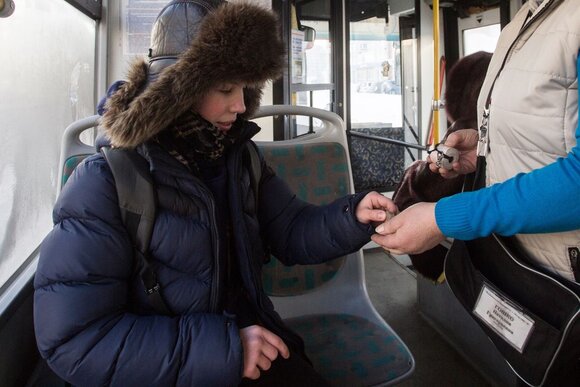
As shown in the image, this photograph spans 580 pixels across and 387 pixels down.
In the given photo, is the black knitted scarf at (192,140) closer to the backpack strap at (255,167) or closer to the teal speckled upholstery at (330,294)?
the backpack strap at (255,167)

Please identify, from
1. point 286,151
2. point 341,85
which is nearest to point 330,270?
point 286,151

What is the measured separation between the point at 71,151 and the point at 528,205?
4.37ft

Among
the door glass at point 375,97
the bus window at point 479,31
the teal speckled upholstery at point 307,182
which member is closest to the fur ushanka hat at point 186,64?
the teal speckled upholstery at point 307,182

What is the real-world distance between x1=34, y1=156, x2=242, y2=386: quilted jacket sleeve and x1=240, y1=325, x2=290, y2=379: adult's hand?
4 cm

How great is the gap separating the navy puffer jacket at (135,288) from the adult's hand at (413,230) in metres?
0.36

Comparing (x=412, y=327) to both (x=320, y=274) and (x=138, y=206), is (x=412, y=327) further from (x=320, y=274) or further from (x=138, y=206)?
(x=138, y=206)

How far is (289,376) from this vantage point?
3.76 feet

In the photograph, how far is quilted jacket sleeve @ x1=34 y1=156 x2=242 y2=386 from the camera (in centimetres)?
87

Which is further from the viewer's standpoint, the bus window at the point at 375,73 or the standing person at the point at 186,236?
the bus window at the point at 375,73

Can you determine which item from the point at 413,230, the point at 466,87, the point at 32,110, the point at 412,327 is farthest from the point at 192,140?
the point at 412,327

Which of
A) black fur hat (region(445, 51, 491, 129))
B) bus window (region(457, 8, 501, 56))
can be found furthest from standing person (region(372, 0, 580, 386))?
bus window (region(457, 8, 501, 56))

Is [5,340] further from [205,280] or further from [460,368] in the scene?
[460,368]

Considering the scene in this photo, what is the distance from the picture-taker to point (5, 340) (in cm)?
112

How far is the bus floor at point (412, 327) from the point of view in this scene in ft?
7.44
